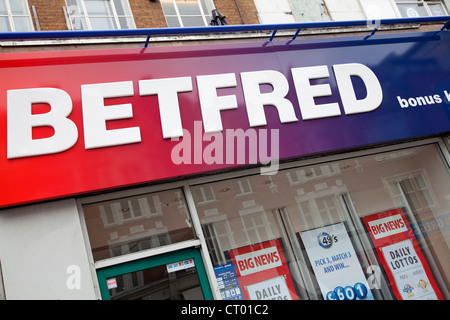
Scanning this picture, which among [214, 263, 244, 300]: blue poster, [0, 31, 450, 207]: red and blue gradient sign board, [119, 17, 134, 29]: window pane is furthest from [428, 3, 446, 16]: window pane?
[214, 263, 244, 300]: blue poster

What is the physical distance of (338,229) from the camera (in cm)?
570

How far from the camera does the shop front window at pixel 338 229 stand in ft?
17.1

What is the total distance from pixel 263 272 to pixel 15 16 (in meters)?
4.74

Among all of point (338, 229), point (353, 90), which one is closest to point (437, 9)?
point (353, 90)

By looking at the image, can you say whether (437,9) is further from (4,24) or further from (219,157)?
(4,24)

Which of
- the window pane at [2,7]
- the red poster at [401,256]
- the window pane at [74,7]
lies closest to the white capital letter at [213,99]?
the window pane at [74,7]

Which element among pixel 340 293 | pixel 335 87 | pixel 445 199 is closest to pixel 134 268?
pixel 340 293

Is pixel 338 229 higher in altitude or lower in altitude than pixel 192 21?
lower

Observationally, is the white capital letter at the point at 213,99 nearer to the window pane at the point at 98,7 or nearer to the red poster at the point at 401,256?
the window pane at the point at 98,7

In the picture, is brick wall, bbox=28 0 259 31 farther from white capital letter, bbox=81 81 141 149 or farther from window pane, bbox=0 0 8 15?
white capital letter, bbox=81 81 141 149

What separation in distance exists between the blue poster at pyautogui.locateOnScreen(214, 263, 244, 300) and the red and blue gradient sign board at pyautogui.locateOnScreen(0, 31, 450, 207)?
1.23 metres

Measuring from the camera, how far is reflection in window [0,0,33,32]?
217 inches

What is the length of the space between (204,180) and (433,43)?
14.1 feet

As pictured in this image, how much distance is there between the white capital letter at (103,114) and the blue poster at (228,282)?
1.87 m
